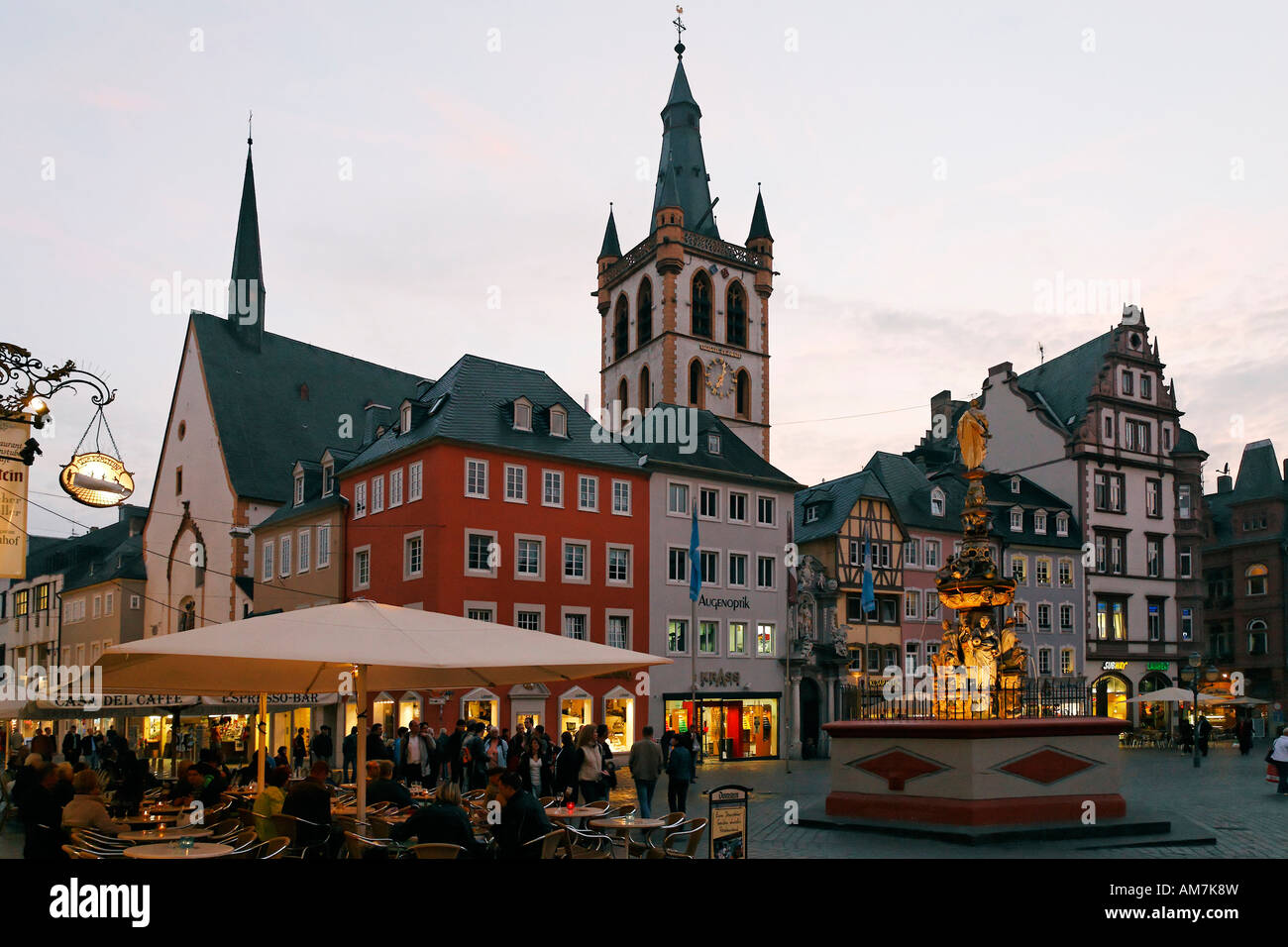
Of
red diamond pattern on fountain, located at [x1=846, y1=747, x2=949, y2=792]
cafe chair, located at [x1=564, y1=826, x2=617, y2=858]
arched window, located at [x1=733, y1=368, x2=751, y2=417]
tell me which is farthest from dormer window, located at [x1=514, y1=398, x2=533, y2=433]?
arched window, located at [x1=733, y1=368, x2=751, y2=417]

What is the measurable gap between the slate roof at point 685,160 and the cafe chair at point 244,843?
66141 mm

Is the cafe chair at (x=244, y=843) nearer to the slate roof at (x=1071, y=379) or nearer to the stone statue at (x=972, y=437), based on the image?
the stone statue at (x=972, y=437)

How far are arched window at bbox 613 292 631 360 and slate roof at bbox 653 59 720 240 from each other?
5458mm

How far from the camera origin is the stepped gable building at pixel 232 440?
5478cm

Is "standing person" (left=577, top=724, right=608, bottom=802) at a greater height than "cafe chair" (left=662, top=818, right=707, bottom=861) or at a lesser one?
lesser

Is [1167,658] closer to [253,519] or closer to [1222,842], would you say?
[253,519]

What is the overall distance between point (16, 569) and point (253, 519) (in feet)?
145

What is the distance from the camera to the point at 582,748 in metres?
20.6

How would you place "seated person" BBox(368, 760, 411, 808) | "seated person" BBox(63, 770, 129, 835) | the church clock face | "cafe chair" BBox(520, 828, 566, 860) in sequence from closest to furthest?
"cafe chair" BBox(520, 828, 566, 860) < "seated person" BBox(63, 770, 129, 835) < "seated person" BBox(368, 760, 411, 808) < the church clock face

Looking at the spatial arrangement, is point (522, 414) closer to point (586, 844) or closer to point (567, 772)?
point (567, 772)

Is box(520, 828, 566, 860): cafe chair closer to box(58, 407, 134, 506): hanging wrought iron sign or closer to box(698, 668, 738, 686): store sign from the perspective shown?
box(58, 407, 134, 506): hanging wrought iron sign

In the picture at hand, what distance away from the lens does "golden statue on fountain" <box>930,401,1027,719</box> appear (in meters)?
19.7

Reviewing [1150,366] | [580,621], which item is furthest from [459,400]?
[1150,366]

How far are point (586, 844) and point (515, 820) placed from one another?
3480 mm
